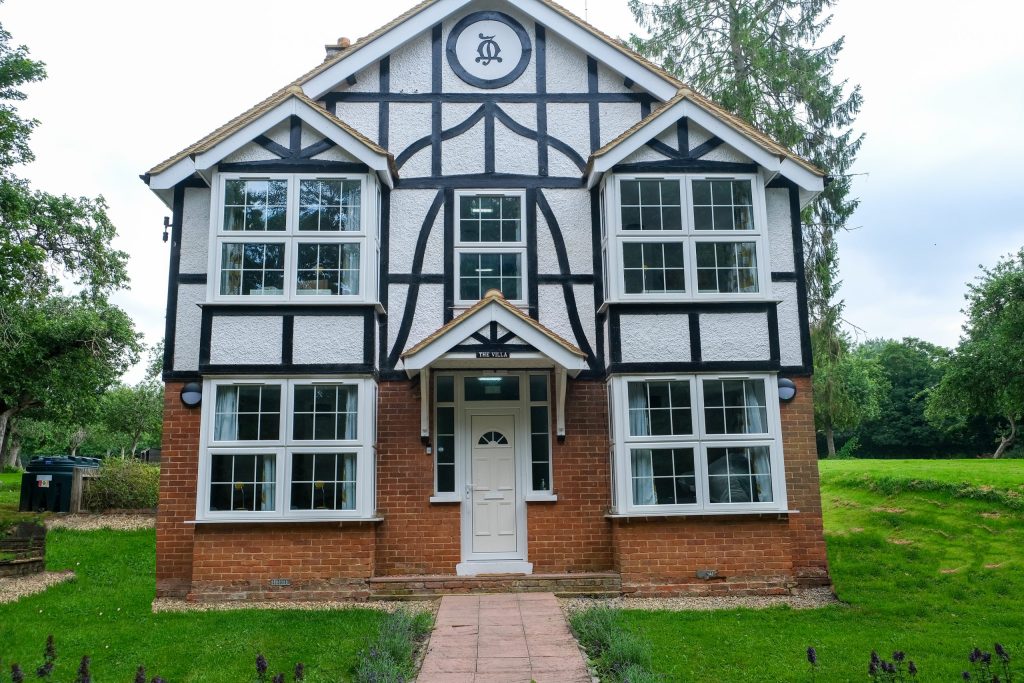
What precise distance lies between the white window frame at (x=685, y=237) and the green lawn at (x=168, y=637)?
5.40m

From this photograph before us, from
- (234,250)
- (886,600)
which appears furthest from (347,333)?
(886,600)

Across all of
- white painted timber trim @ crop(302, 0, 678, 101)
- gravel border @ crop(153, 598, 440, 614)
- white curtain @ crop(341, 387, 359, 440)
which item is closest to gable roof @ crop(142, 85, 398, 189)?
white painted timber trim @ crop(302, 0, 678, 101)

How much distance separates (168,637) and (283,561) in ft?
6.78

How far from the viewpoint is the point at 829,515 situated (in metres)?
14.6

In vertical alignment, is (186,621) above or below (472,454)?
below

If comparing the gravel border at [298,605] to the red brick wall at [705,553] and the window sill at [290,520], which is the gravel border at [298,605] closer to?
the window sill at [290,520]

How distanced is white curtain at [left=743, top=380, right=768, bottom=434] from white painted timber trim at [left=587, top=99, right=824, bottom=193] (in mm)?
3018

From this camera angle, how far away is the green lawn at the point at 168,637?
704 cm

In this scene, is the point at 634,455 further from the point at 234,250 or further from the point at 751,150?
the point at 234,250

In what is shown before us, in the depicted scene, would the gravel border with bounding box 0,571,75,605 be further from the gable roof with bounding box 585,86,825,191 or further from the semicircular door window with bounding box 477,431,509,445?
the gable roof with bounding box 585,86,825,191

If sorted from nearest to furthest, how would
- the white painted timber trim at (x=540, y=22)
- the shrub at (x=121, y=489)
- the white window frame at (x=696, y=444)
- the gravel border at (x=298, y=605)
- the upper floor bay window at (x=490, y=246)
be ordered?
the gravel border at (x=298, y=605)
the white window frame at (x=696, y=444)
the upper floor bay window at (x=490, y=246)
the white painted timber trim at (x=540, y=22)
the shrub at (x=121, y=489)

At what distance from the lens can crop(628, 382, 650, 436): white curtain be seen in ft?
34.5

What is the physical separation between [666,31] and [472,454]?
12.4 meters

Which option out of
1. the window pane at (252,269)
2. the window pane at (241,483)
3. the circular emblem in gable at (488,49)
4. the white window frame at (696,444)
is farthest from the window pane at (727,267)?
the window pane at (241,483)
